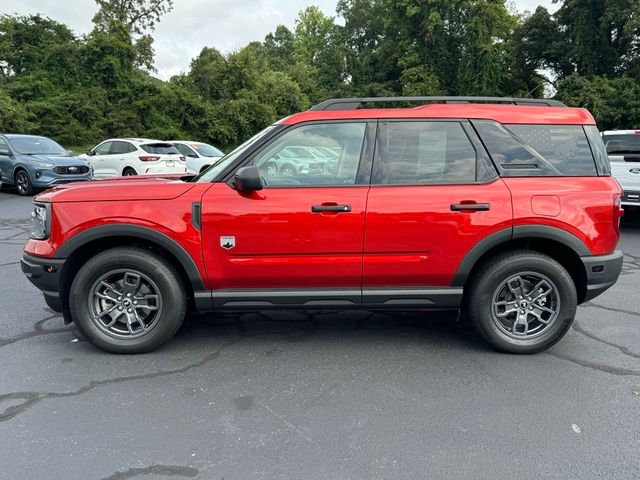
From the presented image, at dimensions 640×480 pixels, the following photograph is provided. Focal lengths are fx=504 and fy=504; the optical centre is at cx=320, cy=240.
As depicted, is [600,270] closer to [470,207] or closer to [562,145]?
[562,145]

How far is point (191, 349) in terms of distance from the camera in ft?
13.0

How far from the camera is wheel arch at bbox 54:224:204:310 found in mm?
3617

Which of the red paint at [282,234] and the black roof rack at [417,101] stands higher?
the black roof rack at [417,101]

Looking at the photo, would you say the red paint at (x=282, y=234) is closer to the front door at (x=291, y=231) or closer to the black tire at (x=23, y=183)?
the front door at (x=291, y=231)

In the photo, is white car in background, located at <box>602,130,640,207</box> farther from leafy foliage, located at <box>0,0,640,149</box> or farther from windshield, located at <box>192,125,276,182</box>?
leafy foliage, located at <box>0,0,640,149</box>

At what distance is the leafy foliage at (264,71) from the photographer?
2616 cm

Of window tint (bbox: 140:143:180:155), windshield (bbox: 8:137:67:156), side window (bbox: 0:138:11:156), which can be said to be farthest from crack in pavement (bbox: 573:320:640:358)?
side window (bbox: 0:138:11:156)

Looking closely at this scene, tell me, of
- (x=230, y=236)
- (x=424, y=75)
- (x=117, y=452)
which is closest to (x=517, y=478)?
(x=117, y=452)

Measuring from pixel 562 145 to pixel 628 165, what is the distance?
648 centimetres

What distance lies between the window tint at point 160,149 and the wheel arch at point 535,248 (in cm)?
1366

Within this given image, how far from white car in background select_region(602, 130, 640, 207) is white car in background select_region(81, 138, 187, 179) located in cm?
1183

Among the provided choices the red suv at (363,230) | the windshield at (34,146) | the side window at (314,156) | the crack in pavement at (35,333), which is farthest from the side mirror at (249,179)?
the windshield at (34,146)

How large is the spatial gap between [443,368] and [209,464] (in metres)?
1.83

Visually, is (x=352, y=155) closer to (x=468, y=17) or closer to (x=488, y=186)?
(x=488, y=186)
